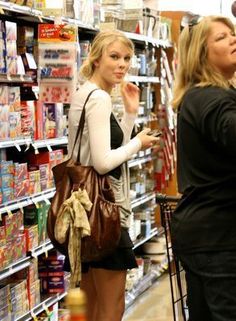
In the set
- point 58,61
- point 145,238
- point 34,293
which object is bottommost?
point 145,238

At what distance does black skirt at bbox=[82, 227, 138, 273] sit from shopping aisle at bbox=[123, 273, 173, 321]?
94.0 inches

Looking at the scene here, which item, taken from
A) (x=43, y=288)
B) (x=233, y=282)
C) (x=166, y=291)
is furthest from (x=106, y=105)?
(x=166, y=291)

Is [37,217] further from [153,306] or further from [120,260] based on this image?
[153,306]

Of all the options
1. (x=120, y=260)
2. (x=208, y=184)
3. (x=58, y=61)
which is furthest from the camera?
(x=58, y=61)

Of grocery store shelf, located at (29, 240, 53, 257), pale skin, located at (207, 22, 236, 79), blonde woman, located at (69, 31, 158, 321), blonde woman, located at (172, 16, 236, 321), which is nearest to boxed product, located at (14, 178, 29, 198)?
grocery store shelf, located at (29, 240, 53, 257)

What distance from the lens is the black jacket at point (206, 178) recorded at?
2.44 m

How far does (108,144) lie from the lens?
11.0ft

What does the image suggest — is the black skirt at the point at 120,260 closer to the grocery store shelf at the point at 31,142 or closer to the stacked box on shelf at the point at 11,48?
the grocery store shelf at the point at 31,142

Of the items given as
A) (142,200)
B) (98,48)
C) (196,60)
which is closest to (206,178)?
(196,60)

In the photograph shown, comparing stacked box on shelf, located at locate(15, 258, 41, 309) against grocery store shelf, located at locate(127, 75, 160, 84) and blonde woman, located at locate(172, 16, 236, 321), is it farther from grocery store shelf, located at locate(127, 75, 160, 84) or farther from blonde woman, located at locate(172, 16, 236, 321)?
blonde woman, located at locate(172, 16, 236, 321)

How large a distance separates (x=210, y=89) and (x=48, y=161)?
2444 mm

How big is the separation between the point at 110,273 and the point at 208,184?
3.71 feet

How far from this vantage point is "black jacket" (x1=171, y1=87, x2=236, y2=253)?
8.01 feet

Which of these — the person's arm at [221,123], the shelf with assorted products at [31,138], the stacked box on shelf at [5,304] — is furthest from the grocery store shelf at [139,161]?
the person's arm at [221,123]
